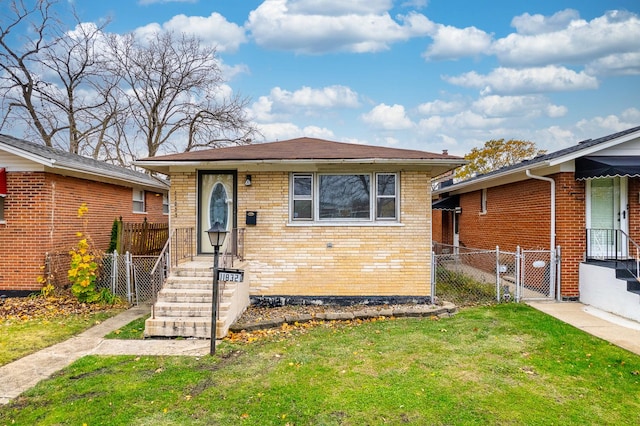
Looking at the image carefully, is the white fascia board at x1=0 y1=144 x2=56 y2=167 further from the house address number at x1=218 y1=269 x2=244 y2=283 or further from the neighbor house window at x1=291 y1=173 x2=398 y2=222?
the house address number at x1=218 y1=269 x2=244 y2=283

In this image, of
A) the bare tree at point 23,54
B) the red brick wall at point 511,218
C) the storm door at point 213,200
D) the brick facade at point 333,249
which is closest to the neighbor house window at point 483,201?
the red brick wall at point 511,218

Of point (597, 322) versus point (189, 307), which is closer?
point (189, 307)

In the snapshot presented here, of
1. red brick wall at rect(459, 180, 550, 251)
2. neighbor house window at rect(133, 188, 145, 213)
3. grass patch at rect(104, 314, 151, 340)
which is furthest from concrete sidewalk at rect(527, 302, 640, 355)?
neighbor house window at rect(133, 188, 145, 213)

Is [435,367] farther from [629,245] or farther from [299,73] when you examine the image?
[299,73]

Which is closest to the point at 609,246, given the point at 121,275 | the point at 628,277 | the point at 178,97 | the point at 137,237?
the point at 628,277

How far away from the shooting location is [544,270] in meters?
9.42

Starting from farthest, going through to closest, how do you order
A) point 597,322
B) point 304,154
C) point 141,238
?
point 141,238 < point 304,154 < point 597,322

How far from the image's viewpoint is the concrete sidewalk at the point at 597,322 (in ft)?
20.1

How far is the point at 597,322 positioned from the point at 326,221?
226 inches

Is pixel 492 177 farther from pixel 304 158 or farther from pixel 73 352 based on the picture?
pixel 73 352

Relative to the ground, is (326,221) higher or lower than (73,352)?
higher

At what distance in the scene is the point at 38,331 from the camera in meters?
7.06

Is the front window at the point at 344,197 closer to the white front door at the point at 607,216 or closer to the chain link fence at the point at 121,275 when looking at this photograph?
the chain link fence at the point at 121,275

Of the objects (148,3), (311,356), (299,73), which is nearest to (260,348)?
(311,356)
